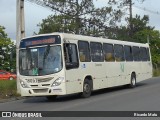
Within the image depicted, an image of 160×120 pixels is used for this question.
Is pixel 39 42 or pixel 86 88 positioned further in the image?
pixel 86 88

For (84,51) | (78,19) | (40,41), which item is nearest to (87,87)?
(84,51)

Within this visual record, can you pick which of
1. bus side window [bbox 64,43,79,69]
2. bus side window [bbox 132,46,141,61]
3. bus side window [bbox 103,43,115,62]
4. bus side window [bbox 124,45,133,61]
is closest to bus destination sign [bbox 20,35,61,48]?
bus side window [bbox 64,43,79,69]

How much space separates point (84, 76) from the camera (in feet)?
60.7

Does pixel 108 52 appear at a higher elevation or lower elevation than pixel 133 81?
higher

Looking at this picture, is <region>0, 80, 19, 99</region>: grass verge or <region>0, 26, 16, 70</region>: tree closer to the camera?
<region>0, 80, 19, 99</region>: grass verge

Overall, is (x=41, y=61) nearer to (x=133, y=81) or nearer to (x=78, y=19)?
(x=133, y=81)

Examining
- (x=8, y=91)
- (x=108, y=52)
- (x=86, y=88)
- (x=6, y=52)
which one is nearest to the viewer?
(x=86, y=88)

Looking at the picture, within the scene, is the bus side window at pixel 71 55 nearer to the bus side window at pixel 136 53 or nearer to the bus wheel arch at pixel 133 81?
the bus wheel arch at pixel 133 81

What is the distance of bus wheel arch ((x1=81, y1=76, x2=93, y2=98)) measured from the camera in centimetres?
1845

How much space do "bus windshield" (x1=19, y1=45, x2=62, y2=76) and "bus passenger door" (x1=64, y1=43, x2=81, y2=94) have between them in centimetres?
36

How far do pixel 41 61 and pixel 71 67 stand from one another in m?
1.29

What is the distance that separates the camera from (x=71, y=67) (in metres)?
17.4

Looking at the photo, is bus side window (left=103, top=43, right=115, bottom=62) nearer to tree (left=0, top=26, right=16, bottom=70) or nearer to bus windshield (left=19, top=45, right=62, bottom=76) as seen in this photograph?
bus windshield (left=19, top=45, right=62, bottom=76)

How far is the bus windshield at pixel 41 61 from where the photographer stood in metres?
16.9
